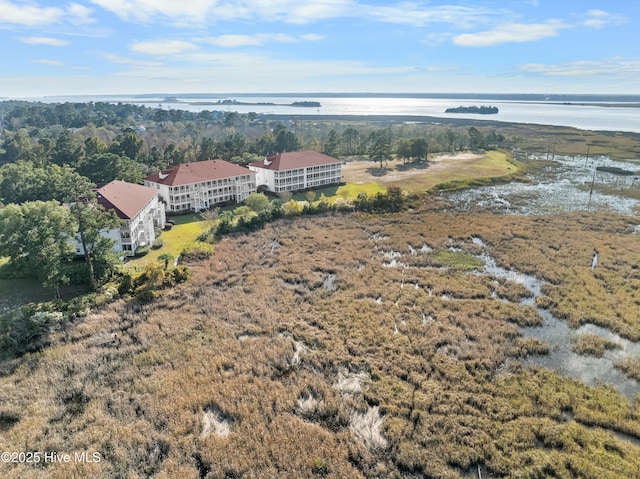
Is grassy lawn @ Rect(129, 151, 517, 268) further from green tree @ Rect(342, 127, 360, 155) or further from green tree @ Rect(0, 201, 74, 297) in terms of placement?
green tree @ Rect(342, 127, 360, 155)

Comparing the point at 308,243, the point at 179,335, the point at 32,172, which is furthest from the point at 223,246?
the point at 32,172

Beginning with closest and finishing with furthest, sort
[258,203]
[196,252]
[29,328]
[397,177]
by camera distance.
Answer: [29,328], [196,252], [258,203], [397,177]

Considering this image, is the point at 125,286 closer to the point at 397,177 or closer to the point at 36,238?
the point at 36,238

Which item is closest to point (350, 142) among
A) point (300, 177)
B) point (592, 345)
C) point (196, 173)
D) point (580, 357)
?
point (300, 177)

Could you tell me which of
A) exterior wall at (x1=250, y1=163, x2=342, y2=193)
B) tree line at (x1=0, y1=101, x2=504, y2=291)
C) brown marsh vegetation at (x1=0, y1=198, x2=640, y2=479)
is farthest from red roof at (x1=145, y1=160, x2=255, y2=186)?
brown marsh vegetation at (x1=0, y1=198, x2=640, y2=479)

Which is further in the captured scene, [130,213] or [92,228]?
[130,213]

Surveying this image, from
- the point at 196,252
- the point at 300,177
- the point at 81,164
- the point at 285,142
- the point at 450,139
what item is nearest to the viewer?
the point at 196,252

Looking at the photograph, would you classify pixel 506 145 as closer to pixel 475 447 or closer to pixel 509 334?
pixel 509 334

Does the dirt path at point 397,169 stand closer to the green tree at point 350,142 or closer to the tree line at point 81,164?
the tree line at point 81,164
